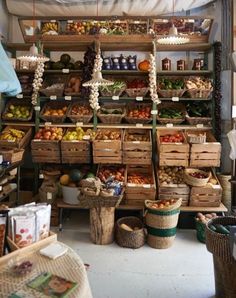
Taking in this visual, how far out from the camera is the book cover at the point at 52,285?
1349 mm

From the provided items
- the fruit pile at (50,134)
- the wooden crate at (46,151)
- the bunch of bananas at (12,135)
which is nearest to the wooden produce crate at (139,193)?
the wooden crate at (46,151)

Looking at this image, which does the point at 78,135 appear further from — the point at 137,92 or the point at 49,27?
the point at 49,27

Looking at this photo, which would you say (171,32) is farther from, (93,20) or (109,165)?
(109,165)

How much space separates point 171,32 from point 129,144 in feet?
5.25

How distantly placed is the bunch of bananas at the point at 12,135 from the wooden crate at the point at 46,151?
329 millimetres

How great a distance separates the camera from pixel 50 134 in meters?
4.62

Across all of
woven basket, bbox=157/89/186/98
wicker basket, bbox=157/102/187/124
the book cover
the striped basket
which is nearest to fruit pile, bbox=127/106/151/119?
wicker basket, bbox=157/102/187/124

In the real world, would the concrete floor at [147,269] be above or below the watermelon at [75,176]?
below

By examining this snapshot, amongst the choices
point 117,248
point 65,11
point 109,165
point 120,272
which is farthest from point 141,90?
point 120,272

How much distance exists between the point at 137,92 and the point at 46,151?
1.57 meters

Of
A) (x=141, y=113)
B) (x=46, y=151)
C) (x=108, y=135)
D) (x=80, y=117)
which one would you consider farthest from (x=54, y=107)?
(x=141, y=113)

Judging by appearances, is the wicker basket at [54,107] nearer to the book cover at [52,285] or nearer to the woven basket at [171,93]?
the woven basket at [171,93]

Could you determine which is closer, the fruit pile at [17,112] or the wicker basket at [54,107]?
the wicker basket at [54,107]

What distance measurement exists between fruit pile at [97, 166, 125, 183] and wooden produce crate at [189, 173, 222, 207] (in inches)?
37.9
